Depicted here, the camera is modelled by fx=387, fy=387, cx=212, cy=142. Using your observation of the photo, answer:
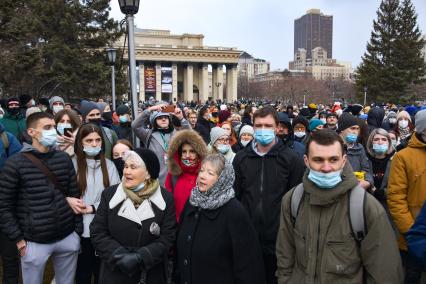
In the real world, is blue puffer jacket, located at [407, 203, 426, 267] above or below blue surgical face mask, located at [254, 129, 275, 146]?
below

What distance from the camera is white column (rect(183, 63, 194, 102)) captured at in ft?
284

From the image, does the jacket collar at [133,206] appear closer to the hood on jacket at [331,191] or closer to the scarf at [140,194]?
the scarf at [140,194]

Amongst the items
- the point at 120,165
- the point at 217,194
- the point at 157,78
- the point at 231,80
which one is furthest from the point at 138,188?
the point at 231,80

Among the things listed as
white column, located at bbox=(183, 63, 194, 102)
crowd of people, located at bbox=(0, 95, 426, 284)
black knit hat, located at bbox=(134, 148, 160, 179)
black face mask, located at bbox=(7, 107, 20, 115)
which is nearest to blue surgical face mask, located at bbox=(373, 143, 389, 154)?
crowd of people, located at bbox=(0, 95, 426, 284)

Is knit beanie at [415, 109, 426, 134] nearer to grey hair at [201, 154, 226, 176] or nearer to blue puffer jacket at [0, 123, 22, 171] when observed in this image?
grey hair at [201, 154, 226, 176]

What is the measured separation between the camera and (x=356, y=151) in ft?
16.9

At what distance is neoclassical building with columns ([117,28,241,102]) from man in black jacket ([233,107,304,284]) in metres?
74.8

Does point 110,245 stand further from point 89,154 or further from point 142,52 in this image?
point 142,52

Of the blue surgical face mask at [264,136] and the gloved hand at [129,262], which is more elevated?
the blue surgical face mask at [264,136]

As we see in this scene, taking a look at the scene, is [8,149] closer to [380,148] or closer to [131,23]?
[131,23]

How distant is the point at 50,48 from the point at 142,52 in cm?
5461

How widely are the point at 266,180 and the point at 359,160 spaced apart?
6.02 ft

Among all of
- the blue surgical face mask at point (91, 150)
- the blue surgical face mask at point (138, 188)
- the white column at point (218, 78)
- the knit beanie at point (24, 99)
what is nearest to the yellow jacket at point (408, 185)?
the blue surgical face mask at point (138, 188)

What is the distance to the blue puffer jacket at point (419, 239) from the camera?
108 inches
